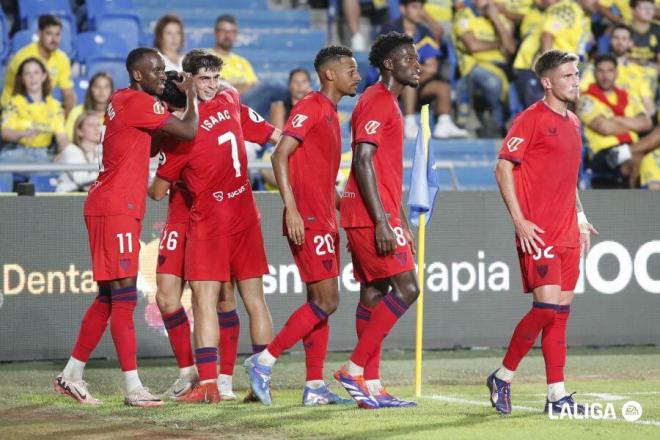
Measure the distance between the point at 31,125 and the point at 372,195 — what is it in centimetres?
748

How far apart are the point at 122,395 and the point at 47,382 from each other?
106cm

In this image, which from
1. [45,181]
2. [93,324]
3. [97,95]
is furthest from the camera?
[97,95]

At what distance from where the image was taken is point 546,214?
25.8ft

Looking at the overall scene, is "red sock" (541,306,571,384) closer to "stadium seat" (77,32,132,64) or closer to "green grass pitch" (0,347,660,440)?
"green grass pitch" (0,347,660,440)

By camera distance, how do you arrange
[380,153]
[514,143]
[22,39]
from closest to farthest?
[514,143] → [380,153] → [22,39]

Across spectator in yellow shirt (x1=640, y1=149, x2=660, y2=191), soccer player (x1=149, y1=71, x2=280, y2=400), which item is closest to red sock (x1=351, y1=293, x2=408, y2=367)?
soccer player (x1=149, y1=71, x2=280, y2=400)

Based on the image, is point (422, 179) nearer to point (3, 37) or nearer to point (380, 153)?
point (380, 153)

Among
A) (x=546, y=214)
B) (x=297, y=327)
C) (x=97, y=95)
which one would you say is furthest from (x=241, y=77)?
(x=546, y=214)

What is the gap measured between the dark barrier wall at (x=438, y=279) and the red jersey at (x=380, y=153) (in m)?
3.50

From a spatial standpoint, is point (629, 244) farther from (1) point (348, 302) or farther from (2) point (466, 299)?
(1) point (348, 302)

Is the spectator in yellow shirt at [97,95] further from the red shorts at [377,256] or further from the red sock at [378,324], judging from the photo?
the red sock at [378,324]

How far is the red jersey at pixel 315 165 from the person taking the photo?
824 cm

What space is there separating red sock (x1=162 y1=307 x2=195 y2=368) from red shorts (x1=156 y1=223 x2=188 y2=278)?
1.02 feet

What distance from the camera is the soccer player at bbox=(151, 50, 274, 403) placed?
8555mm
